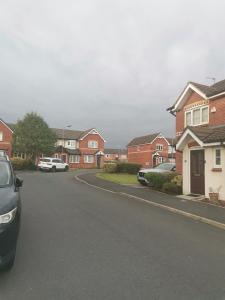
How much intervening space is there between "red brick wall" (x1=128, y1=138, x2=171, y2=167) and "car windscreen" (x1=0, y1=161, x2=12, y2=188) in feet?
198

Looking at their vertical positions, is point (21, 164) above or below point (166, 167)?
above

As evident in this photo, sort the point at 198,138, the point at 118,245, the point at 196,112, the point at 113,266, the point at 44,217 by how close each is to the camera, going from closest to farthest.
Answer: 1. the point at 113,266
2. the point at 118,245
3. the point at 44,217
4. the point at 198,138
5. the point at 196,112

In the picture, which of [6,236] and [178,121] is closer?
[6,236]

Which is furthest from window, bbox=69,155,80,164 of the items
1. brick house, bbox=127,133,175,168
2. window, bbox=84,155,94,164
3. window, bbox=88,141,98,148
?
brick house, bbox=127,133,175,168

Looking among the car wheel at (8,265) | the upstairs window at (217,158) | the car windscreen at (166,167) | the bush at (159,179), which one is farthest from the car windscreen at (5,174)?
the car windscreen at (166,167)

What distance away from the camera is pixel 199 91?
68.3ft

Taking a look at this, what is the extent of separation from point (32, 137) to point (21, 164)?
8645 mm

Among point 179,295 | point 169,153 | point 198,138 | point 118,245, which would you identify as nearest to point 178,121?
point 198,138

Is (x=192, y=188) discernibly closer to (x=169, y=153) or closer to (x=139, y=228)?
(x=139, y=228)

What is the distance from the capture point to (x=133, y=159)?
74750mm

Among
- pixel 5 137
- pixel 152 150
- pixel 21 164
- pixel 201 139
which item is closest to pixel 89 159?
pixel 152 150

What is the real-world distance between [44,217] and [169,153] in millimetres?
63954

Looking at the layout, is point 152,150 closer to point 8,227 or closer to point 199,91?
point 199,91

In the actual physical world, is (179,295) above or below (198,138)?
below
